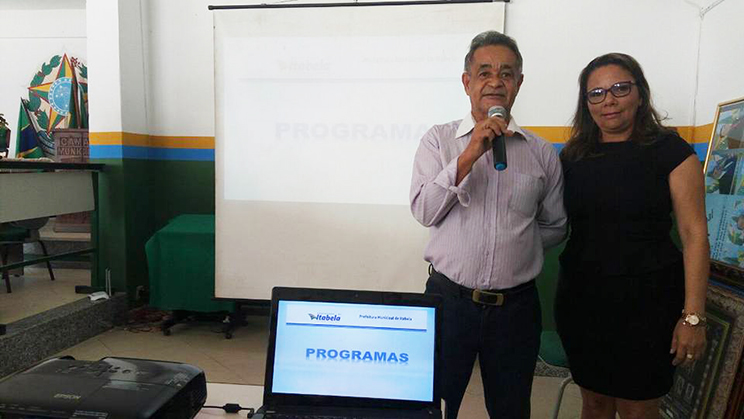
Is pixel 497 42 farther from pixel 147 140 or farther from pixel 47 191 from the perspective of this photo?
pixel 147 140

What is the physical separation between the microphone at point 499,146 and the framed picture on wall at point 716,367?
1344mm

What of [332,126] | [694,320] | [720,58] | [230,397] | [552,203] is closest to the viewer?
[230,397]

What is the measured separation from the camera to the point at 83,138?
4.10m

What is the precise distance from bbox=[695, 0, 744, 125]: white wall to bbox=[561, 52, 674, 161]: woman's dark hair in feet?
4.63

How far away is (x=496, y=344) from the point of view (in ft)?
4.27

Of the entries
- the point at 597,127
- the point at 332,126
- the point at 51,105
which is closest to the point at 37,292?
the point at 51,105

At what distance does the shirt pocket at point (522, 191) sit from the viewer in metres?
1.30

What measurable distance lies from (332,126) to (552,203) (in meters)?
1.88

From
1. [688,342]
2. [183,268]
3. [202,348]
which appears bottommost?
[202,348]

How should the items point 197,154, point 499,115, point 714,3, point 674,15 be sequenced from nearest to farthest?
1. point 499,115
2. point 714,3
3. point 674,15
4. point 197,154

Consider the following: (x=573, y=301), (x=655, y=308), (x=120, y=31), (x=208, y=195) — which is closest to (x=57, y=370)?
(x=573, y=301)

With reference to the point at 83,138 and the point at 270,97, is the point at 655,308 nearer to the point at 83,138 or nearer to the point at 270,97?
the point at 270,97

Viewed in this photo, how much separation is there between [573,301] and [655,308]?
0.22m

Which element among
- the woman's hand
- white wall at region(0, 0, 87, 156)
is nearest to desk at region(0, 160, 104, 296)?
white wall at region(0, 0, 87, 156)
